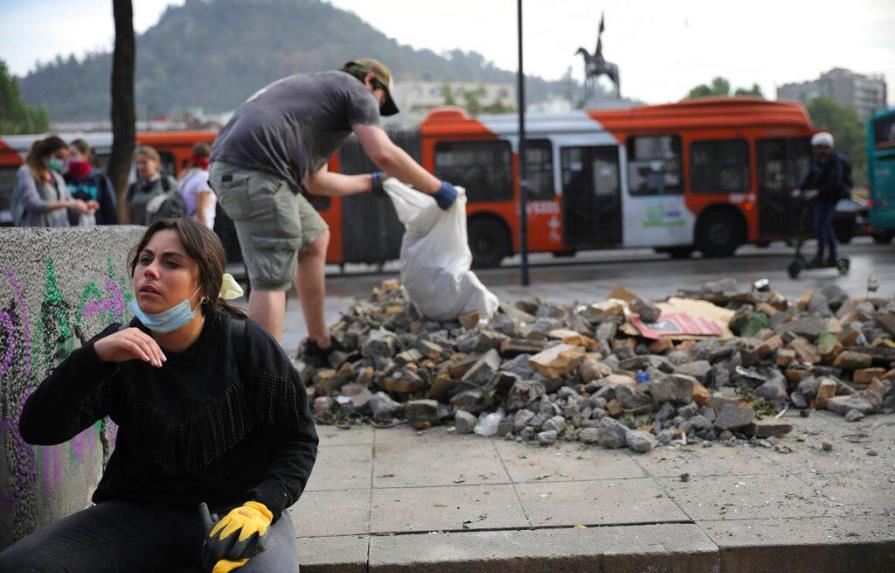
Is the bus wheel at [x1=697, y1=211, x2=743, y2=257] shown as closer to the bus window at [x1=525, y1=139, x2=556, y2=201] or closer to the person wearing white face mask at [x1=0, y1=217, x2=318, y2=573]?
the bus window at [x1=525, y1=139, x2=556, y2=201]

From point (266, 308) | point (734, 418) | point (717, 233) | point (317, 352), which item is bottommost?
point (734, 418)

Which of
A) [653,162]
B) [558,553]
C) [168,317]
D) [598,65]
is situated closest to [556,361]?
[558,553]

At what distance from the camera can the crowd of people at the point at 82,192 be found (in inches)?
317

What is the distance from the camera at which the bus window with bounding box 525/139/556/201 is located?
18.8 m

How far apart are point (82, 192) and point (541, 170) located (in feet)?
36.3

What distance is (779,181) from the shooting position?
1917 cm

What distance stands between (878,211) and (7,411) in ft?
76.9

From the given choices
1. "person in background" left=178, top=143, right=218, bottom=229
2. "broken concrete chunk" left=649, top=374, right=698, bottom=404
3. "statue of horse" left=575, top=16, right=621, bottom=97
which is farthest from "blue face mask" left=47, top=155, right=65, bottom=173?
"statue of horse" left=575, top=16, right=621, bottom=97

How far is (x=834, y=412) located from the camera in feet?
15.9

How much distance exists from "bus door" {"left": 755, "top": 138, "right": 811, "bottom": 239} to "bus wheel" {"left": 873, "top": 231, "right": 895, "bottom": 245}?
5.57 meters

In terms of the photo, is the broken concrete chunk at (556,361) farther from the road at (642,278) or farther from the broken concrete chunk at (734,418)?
the road at (642,278)

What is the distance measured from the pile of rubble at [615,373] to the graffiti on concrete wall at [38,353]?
1.93m

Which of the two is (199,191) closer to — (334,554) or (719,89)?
(334,554)

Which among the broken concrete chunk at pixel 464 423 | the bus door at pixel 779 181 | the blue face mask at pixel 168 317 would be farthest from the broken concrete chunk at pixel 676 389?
the bus door at pixel 779 181
